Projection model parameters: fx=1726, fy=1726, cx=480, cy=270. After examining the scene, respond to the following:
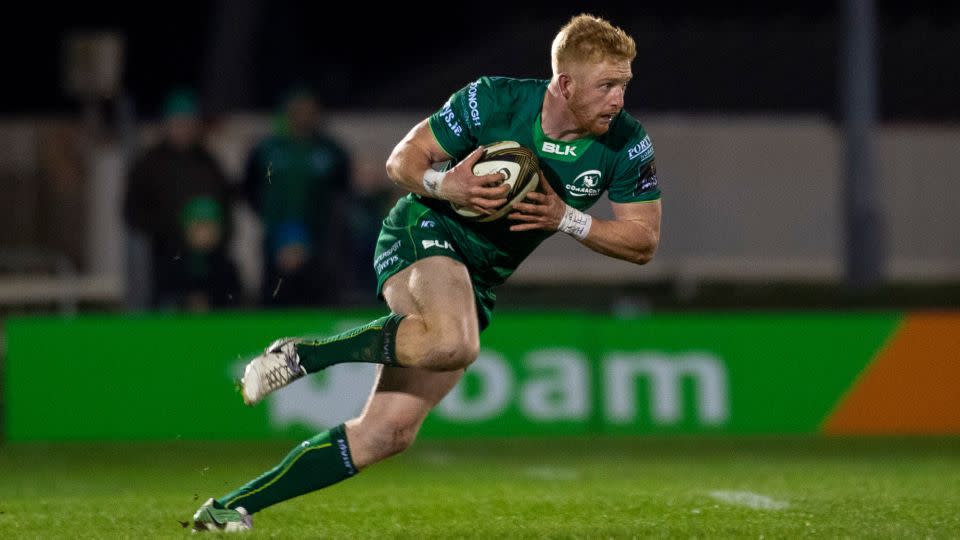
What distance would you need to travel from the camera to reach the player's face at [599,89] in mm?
6645

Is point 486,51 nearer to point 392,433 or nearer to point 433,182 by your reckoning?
point 433,182

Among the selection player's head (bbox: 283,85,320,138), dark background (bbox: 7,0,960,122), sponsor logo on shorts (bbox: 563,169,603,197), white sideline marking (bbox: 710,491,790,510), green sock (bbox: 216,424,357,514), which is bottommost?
white sideline marking (bbox: 710,491,790,510)

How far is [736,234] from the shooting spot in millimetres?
22000

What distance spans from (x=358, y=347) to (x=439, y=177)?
0.72 m

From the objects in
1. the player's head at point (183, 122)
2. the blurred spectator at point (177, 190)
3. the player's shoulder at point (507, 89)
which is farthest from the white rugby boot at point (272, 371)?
the player's head at point (183, 122)

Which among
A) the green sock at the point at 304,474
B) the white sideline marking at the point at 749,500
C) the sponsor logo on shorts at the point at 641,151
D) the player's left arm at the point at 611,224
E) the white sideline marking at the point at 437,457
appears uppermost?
the sponsor logo on shorts at the point at 641,151

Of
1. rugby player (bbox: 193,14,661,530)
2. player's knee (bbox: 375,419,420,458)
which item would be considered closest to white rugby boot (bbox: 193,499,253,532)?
rugby player (bbox: 193,14,661,530)

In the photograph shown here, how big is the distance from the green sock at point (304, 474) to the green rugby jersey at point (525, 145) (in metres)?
0.90

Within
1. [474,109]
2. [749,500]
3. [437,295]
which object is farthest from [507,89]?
[749,500]

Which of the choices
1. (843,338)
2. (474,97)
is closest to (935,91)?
(843,338)

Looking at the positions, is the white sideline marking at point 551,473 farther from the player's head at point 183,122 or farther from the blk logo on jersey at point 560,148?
the player's head at point 183,122

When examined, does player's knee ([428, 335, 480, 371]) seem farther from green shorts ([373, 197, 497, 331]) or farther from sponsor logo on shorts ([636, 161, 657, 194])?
sponsor logo on shorts ([636, 161, 657, 194])

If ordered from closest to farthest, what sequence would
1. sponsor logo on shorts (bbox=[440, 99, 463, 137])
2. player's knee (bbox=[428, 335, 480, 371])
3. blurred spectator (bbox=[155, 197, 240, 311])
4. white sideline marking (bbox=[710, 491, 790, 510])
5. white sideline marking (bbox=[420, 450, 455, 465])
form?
player's knee (bbox=[428, 335, 480, 371]), sponsor logo on shorts (bbox=[440, 99, 463, 137]), white sideline marking (bbox=[710, 491, 790, 510]), white sideline marking (bbox=[420, 450, 455, 465]), blurred spectator (bbox=[155, 197, 240, 311])

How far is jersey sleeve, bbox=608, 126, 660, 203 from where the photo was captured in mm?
6879
